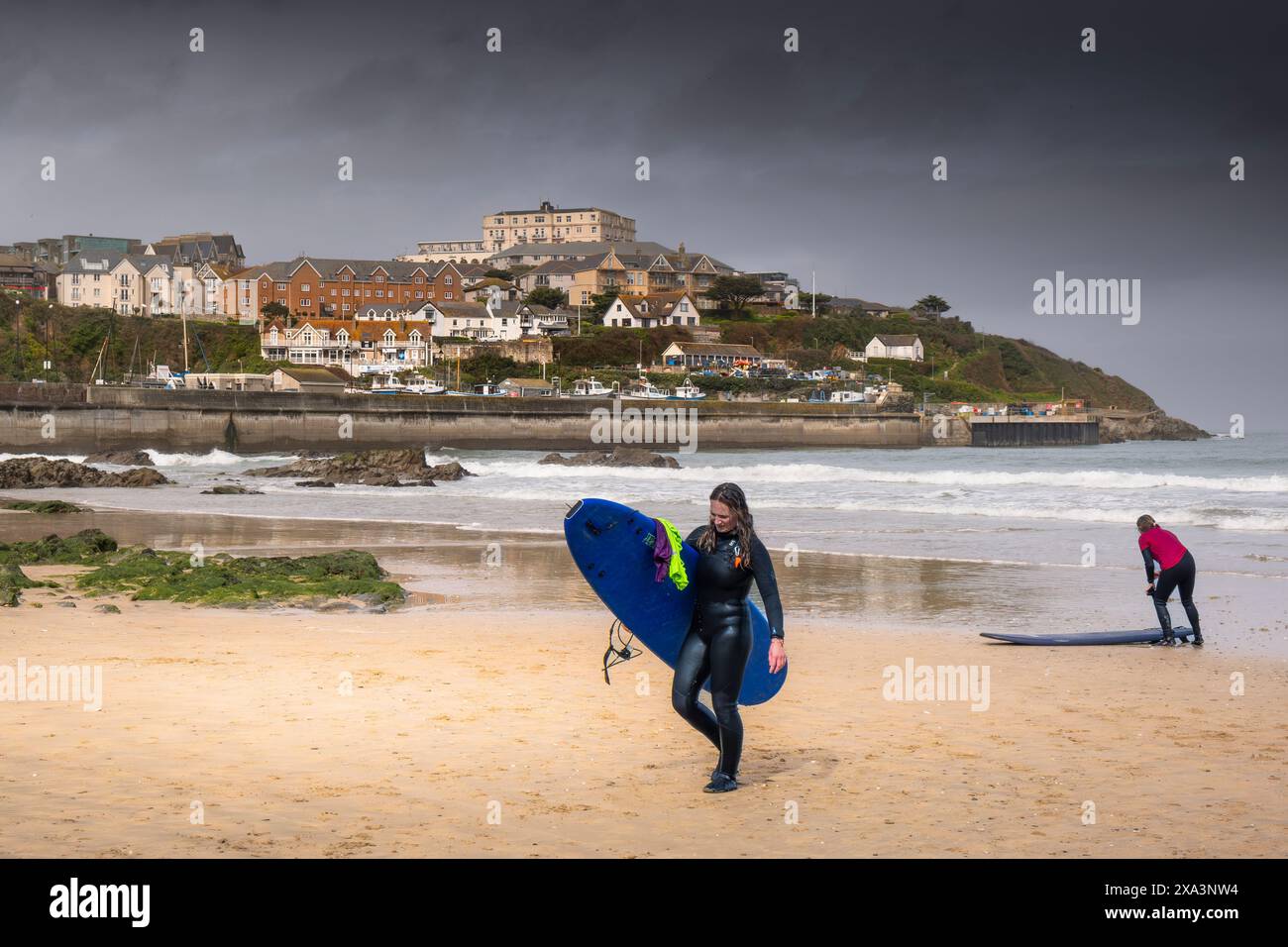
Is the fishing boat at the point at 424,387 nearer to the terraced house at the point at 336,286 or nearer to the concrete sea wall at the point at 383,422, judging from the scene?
the concrete sea wall at the point at 383,422

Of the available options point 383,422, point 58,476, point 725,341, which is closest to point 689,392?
point 383,422

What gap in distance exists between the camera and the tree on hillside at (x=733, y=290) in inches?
Result: 4998

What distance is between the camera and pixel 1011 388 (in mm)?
120812

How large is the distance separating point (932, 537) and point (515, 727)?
47.4 feet

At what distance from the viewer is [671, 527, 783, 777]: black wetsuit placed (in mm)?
5977

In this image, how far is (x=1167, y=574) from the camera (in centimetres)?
1111

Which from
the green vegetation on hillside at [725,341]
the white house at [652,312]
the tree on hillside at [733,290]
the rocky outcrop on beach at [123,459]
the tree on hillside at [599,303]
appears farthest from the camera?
the tree on hillside at [733,290]

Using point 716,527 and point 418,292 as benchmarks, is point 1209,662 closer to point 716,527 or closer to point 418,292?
point 716,527

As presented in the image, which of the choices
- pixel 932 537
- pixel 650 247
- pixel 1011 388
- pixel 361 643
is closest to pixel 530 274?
pixel 650 247

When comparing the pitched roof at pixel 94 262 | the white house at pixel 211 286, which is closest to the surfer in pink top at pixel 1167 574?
the white house at pixel 211 286

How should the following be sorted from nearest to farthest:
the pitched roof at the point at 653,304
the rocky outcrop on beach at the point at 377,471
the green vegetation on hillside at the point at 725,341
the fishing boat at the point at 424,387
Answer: the rocky outcrop on beach at the point at 377,471
the fishing boat at the point at 424,387
the green vegetation on hillside at the point at 725,341
the pitched roof at the point at 653,304

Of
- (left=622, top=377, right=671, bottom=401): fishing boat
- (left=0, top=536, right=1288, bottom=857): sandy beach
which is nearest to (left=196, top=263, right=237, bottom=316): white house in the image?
(left=622, top=377, right=671, bottom=401): fishing boat

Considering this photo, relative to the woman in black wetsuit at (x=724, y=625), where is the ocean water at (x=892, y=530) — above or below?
below

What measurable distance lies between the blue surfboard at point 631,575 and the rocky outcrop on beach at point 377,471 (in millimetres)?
30081
